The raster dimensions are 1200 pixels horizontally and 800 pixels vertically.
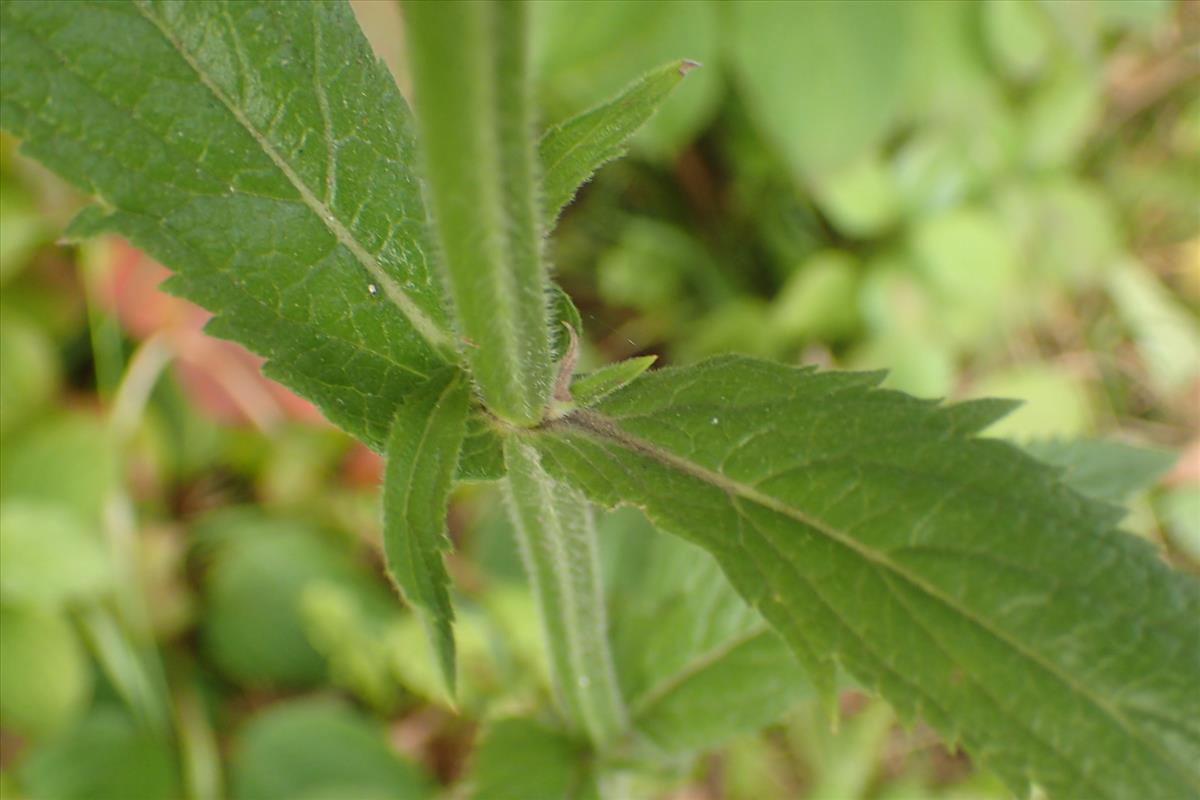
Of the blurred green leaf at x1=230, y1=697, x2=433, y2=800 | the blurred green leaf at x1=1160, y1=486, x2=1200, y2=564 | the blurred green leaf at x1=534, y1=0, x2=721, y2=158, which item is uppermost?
the blurred green leaf at x1=534, y1=0, x2=721, y2=158

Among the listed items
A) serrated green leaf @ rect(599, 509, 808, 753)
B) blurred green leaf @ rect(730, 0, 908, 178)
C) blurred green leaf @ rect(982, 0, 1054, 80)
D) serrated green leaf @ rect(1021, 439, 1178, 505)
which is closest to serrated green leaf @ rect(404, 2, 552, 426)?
serrated green leaf @ rect(599, 509, 808, 753)

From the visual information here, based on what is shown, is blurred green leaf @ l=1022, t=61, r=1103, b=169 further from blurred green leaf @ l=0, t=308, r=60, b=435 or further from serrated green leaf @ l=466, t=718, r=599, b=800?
blurred green leaf @ l=0, t=308, r=60, b=435

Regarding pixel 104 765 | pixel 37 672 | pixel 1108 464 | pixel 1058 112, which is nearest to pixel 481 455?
pixel 1108 464

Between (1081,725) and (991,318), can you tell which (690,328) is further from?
(1081,725)

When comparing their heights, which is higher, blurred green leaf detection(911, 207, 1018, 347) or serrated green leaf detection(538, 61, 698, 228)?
serrated green leaf detection(538, 61, 698, 228)

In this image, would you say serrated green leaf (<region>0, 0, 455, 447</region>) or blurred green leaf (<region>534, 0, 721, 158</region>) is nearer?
serrated green leaf (<region>0, 0, 455, 447</region>)

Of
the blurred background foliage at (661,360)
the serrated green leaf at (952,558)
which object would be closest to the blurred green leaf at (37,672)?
the blurred background foliage at (661,360)

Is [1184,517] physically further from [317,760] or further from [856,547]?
[317,760]
